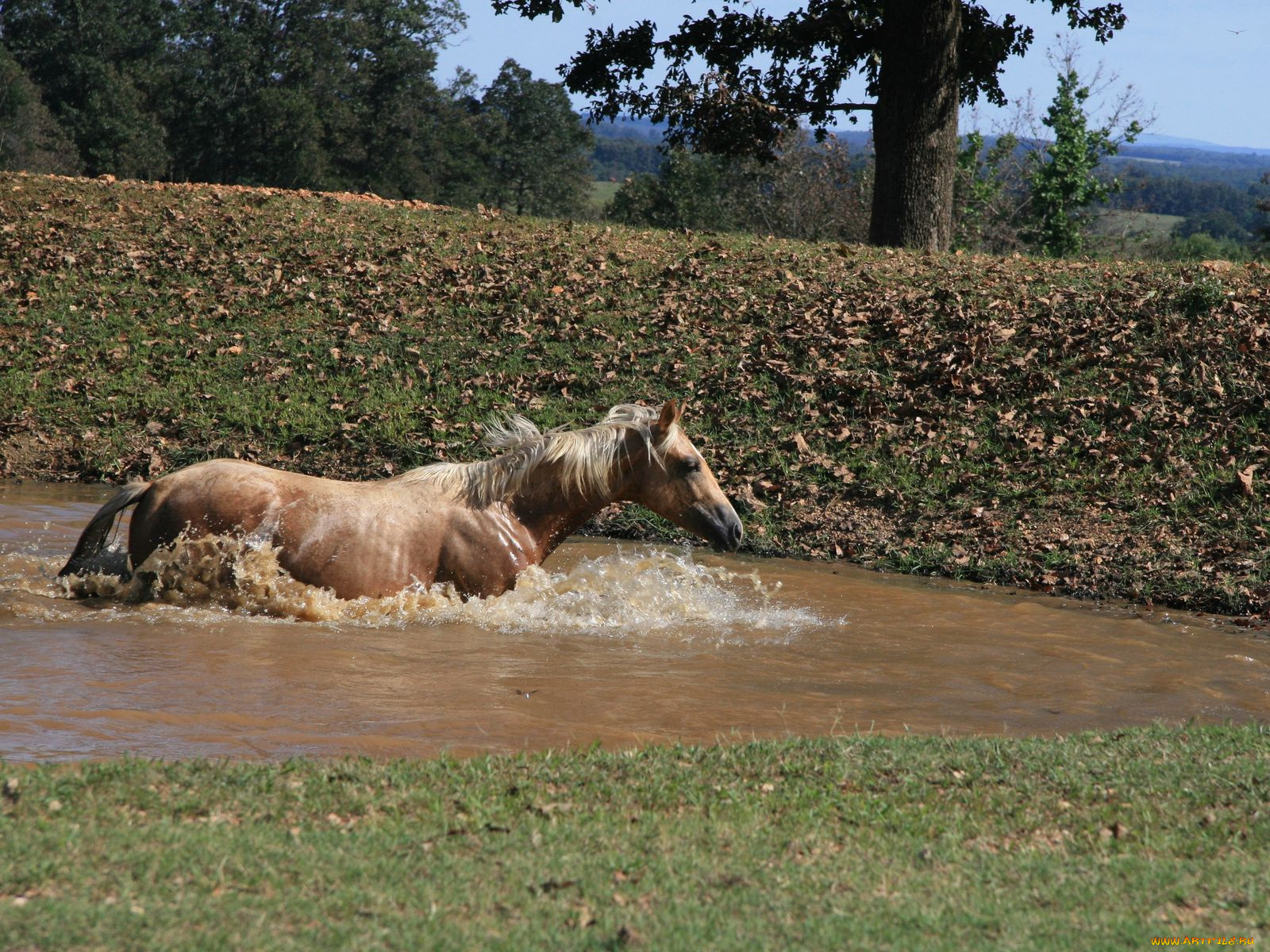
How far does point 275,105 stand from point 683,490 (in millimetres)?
51651

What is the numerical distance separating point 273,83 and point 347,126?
6.37 meters

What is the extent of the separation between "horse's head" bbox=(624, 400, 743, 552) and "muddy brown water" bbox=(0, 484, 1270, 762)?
0.69 meters

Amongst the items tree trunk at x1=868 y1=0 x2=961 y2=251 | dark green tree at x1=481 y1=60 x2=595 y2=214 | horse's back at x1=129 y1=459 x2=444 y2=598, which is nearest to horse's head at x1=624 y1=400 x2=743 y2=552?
horse's back at x1=129 y1=459 x2=444 y2=598

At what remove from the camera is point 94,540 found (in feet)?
25.4

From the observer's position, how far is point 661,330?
15.3 m

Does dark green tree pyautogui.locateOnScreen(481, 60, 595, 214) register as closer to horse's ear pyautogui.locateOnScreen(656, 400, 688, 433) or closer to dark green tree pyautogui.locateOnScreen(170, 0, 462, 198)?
dark green tree pyautogui.locateOnScreen(170, 0, 462, 198)

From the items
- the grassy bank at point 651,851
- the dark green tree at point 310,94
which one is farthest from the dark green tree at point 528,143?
the grassy bank at point 651,851

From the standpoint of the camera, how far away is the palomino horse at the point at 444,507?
7.55m

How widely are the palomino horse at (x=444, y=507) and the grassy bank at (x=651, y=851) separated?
9.48 feet

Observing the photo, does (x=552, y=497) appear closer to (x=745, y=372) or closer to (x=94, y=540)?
(x=94, y=540)

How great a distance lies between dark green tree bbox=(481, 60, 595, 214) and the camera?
215 ft

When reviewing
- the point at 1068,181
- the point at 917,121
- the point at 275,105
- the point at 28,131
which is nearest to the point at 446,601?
the point at 917,121

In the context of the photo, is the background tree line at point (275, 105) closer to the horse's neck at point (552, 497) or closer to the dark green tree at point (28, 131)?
the dark green tree at point (28, 131)

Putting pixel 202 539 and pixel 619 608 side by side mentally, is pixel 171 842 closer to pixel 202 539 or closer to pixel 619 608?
pixel 202 539
